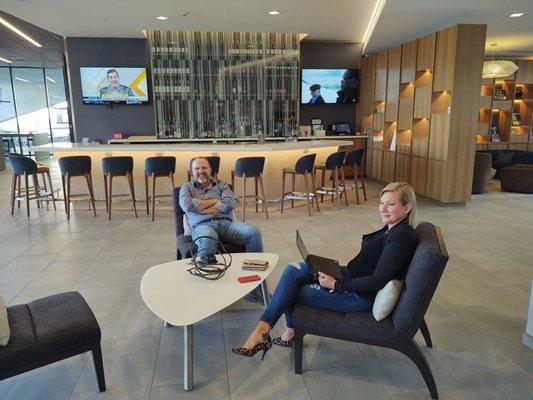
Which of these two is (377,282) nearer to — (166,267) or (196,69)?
(166,267)

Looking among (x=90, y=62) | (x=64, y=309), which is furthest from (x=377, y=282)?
(x=90, y=62)

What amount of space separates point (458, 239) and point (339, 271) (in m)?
3.12

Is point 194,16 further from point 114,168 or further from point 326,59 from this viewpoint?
point 326,59

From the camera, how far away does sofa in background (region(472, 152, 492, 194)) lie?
25.2 ft

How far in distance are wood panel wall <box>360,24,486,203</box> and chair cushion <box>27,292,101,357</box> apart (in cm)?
596

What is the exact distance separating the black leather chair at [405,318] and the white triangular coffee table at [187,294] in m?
0.43

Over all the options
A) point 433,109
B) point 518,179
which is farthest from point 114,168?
point 518,179

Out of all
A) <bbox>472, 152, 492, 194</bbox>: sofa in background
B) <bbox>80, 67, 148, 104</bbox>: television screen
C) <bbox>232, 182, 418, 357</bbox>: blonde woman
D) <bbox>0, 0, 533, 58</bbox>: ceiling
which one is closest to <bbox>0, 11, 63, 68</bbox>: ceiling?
<bbox>0, 0, 533, 58</bbox>: ceiling

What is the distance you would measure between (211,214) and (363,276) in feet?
5.63

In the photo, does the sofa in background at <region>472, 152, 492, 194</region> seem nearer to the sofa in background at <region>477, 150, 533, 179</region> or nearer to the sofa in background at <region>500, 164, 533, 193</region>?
the sofa in background at <region>500, 164, 533, 193</region>

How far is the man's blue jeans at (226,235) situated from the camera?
3293 millimetres

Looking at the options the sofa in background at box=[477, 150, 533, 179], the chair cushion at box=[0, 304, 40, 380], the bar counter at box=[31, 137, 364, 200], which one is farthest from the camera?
the sofa in background at box=[477, 150, 533, 179]

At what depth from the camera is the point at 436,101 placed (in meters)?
6.89

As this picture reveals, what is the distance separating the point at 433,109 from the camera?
691 centimetres
